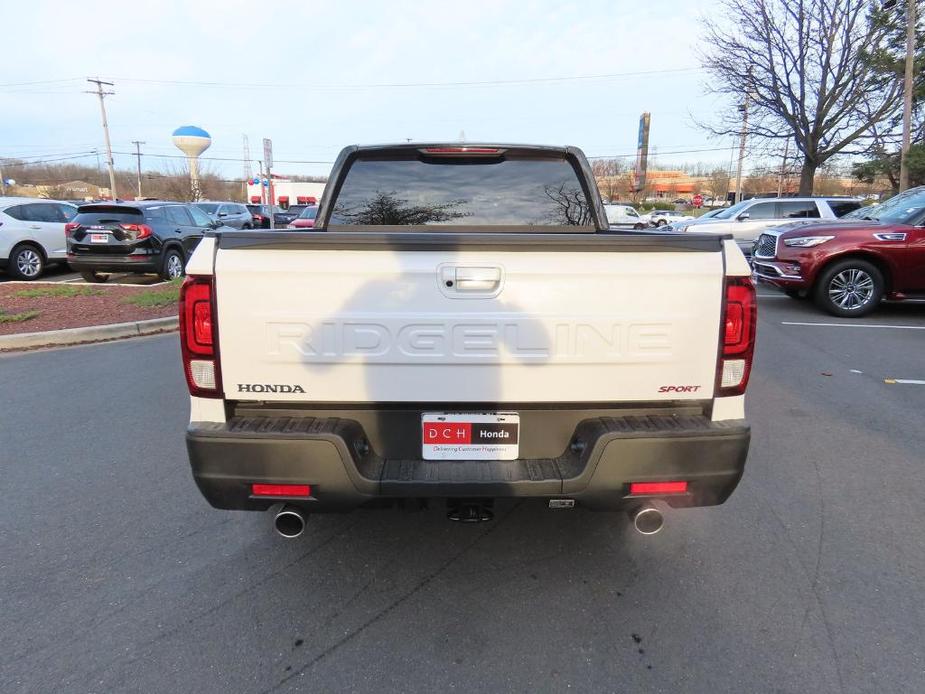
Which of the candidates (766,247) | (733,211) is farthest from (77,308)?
(733,211)

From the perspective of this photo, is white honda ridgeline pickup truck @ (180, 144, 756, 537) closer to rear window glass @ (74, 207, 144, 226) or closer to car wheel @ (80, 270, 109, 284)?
rear window glass @ (74, 207, 144, 226)

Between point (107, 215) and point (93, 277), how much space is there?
5.53 ft

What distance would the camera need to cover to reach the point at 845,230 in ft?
29.0

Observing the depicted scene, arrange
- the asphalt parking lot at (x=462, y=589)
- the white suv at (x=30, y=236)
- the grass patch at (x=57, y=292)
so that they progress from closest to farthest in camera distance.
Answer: the asphalt parking lot at (x=462, y=589) < the grass patch at (x=57, y=292) < the white suv at (x=30, y=236)

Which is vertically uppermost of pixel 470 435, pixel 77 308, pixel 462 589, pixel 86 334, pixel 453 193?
pixel 453 193

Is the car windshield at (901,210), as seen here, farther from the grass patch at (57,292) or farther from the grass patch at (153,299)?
the grass patch at (57,292)

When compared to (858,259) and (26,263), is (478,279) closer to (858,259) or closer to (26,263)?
(858,259)

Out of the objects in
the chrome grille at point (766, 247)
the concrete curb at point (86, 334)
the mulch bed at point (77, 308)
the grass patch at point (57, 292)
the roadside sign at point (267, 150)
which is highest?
the roadside sign at point (267, 150)

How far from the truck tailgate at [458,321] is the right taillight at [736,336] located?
0.22 ft

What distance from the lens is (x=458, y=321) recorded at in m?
2.26

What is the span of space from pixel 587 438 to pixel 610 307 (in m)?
0.53

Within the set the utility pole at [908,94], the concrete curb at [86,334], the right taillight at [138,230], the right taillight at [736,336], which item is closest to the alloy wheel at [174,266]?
the right taillight at [138,230]

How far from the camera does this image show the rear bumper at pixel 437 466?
2242mm

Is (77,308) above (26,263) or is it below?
below
